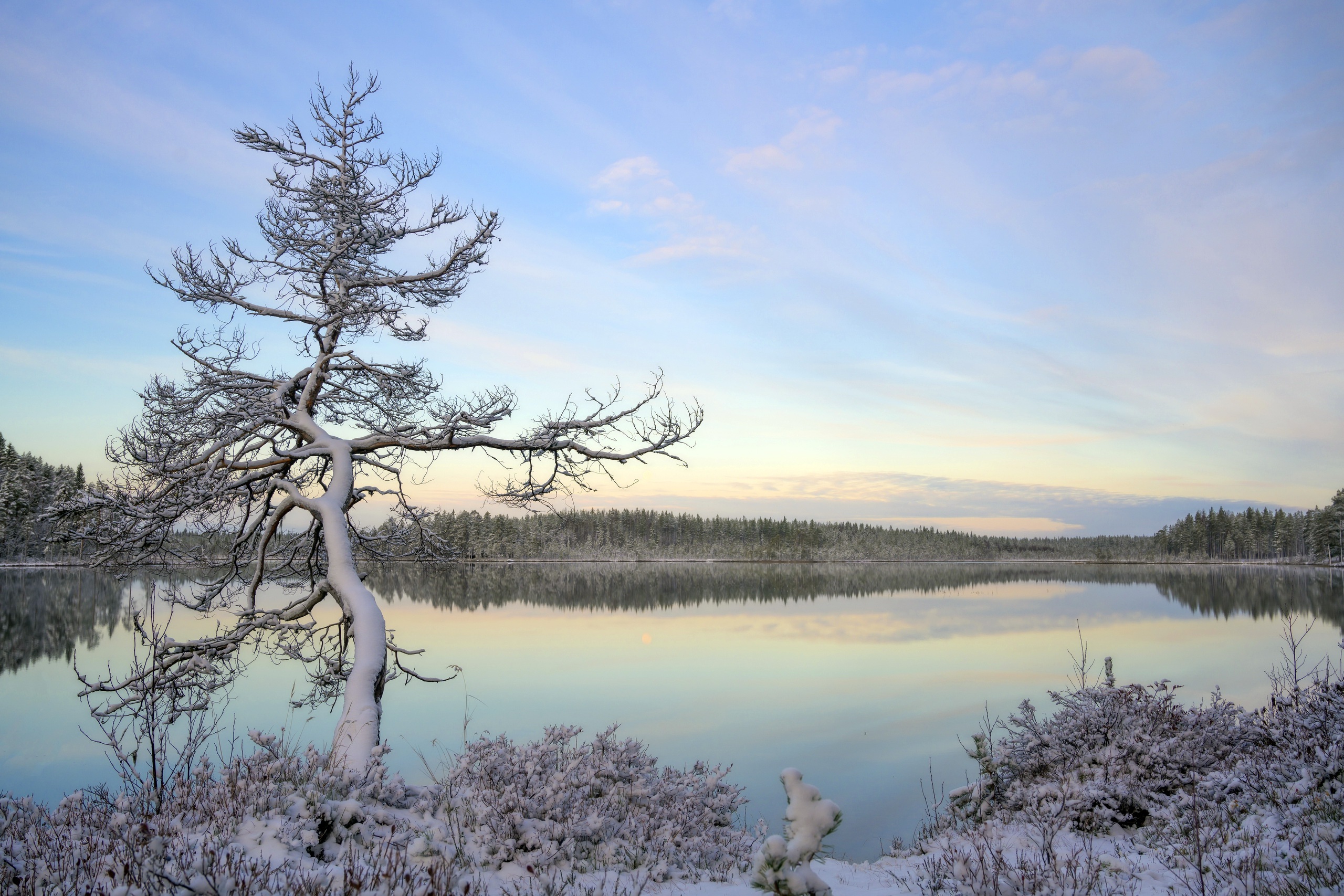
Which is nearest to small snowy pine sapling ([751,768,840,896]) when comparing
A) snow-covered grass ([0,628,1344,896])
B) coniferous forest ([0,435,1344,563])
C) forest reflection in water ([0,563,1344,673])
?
snow-covered grass ([0,628,1344,896])

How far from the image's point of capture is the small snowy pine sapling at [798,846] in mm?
3803

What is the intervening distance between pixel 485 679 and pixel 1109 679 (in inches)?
657

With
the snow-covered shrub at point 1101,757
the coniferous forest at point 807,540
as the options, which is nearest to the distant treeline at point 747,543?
the coniferous forest at point 807,540

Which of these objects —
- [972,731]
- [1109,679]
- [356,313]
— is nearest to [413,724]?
[356,313]

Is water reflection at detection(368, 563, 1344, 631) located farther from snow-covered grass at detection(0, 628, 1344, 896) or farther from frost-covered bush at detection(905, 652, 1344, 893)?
frost-covered bush at detection(905, 652, 1344, 893)

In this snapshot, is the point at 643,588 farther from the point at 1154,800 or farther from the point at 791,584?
the point at 1154,800

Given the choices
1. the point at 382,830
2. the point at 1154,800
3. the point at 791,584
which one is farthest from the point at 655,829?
the point at 791,584

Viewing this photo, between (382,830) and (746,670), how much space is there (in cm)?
2002

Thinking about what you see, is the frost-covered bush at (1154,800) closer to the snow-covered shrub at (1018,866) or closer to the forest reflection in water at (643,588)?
the snow-covered shrub at (1018,866)

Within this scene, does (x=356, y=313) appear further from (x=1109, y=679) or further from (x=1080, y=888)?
(x=1109, y=679)

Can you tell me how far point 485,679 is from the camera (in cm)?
2155

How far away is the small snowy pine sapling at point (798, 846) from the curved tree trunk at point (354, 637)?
12.4 ft

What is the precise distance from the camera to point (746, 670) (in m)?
24.4

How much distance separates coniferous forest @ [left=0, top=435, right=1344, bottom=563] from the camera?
107000 mm
